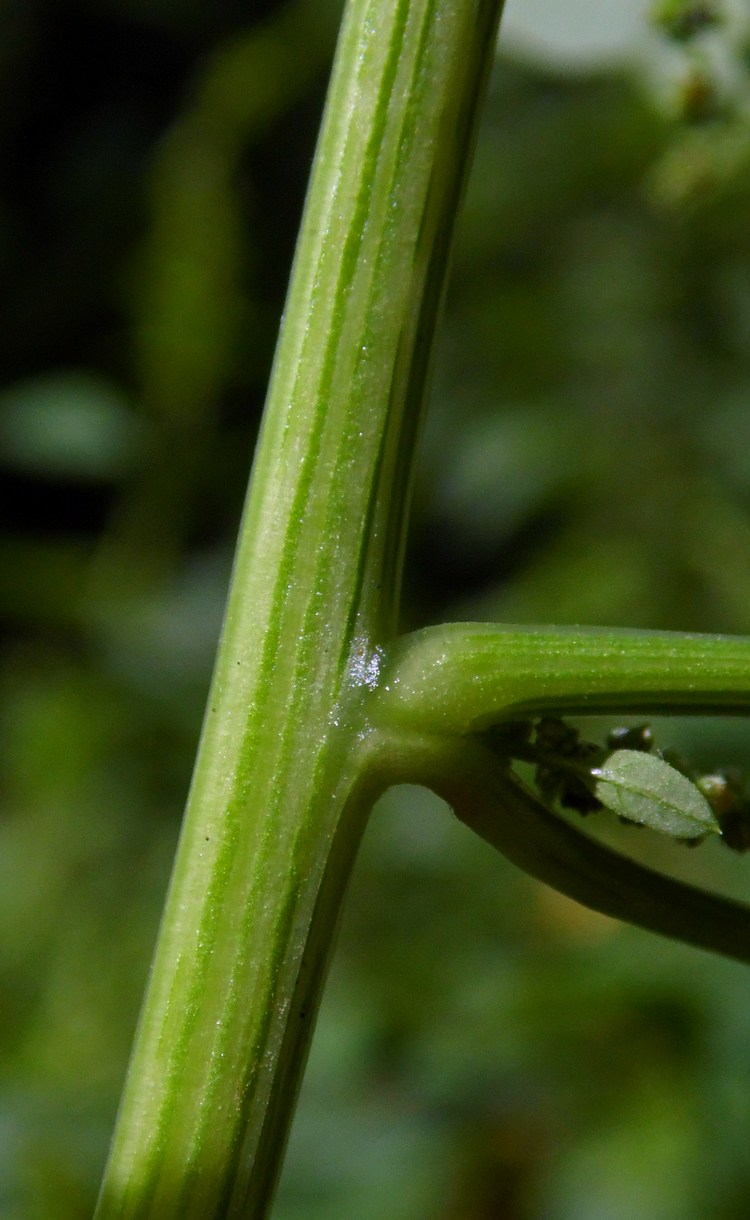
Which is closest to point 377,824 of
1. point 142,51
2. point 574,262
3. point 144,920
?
point 144,920

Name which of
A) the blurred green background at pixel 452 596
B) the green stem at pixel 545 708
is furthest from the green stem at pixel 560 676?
the blurred green background at pixel 452 596

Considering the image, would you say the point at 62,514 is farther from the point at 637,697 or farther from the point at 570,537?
the point at 637,697

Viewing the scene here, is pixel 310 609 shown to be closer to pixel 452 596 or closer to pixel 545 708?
pixel 545 708

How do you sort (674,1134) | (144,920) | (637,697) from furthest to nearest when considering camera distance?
1. (144,920)
2. (674,1134)
3. (637,697)

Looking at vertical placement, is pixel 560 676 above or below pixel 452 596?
below

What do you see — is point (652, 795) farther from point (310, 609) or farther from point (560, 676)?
point (310, 609)

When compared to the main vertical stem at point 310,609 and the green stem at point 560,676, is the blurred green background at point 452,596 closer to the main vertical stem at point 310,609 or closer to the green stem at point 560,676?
the main vertical stem at point 310,609

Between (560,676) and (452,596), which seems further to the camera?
(452,596)

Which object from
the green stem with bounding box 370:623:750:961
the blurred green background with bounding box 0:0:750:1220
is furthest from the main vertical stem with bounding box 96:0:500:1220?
the blurred green background with bounding box 0:0:750:1220

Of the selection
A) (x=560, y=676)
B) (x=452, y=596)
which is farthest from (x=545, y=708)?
(x=452, y=596)
